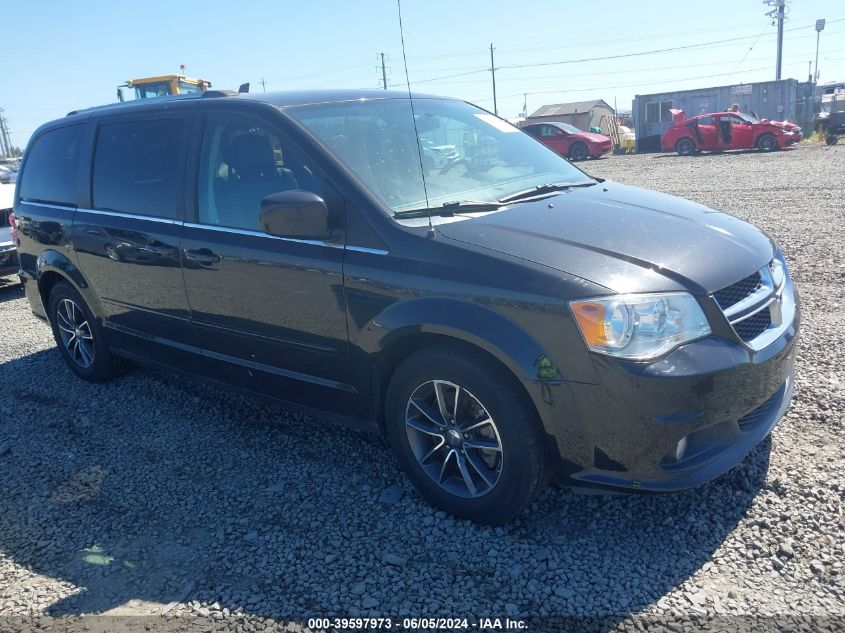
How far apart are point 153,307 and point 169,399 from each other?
2.87ft

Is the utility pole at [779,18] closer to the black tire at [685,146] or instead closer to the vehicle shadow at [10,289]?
the black tire at [685,146]

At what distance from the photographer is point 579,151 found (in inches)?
1150

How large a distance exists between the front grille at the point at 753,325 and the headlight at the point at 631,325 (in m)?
0.31

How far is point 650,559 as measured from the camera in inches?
110

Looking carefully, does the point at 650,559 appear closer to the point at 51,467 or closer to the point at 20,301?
the point at 51,467

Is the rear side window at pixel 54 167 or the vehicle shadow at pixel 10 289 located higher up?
the rear side window at pixel 54 167

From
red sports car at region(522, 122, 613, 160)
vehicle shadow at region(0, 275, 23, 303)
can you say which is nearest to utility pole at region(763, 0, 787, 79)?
red sports car at region(522, 122, 613, 160)

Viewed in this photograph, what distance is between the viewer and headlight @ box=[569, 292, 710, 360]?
2.56m

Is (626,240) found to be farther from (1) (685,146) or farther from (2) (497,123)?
(1) (685,146)

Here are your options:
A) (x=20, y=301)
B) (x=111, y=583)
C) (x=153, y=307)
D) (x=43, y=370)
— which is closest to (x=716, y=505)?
(x=111, y=583)

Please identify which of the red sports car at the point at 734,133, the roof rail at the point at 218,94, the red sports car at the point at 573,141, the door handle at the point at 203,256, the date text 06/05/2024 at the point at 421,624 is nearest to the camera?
the date text 06/05/2024 at the point at 421,624

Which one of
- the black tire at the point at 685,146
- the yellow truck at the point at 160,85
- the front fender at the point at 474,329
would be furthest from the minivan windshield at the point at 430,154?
the black tire at the point at 685,146

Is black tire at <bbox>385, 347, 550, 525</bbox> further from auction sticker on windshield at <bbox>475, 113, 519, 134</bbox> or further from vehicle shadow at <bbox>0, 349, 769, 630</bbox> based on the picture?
auction sticker on windshield at <bbox>475, 113, 519, 134</bbox>

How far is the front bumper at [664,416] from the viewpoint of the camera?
8.37ft
